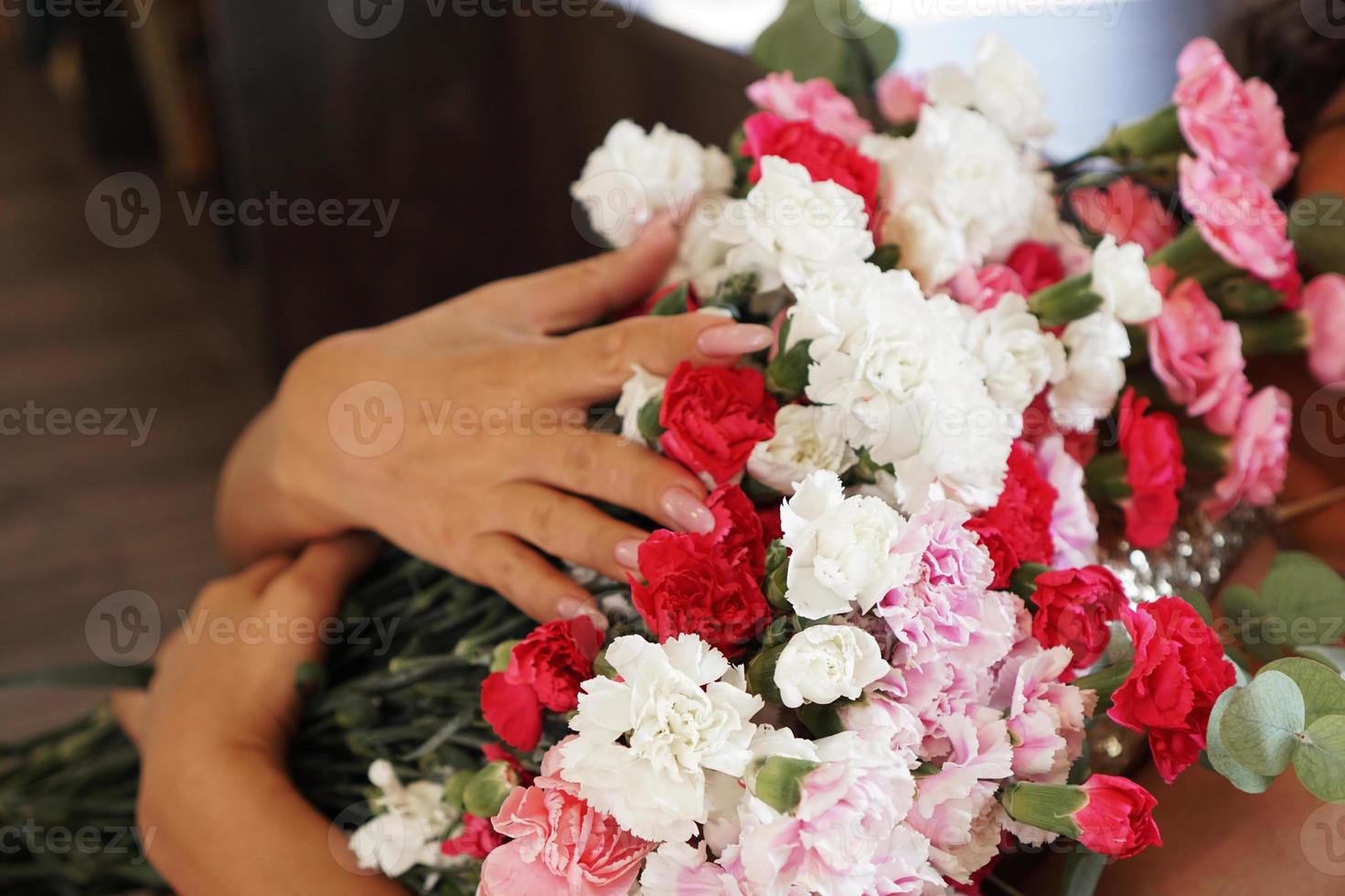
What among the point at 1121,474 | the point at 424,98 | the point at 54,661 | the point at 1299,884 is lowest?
the point at 54,661

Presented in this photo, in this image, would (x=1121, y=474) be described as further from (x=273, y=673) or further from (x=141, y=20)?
(x=141, y=20)

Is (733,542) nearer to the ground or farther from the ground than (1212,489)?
farther from the ground

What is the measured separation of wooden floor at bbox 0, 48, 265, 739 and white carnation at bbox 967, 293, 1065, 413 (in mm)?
1599

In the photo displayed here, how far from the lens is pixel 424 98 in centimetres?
168

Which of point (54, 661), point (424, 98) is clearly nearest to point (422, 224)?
point (424, 98)

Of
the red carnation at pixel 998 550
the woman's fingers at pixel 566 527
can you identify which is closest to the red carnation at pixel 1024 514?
the red carnation at pixel 998 550

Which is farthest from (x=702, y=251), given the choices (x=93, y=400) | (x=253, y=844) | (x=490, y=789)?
(x=93, y=400)

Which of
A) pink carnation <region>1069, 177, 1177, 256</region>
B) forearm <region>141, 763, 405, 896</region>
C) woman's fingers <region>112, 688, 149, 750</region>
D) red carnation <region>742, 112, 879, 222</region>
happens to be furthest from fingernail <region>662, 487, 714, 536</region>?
woman's fingers <region>112, 688, 149, 750</region>

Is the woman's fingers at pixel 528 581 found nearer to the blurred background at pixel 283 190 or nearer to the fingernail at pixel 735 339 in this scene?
the fingernail at pixel 735 339

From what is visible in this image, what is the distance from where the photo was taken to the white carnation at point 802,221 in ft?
2.03

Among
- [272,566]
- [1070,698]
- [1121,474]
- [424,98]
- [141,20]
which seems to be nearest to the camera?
[1070,698]

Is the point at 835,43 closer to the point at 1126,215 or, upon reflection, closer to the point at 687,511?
the point at 1126,215

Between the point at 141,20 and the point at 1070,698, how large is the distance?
2439mm

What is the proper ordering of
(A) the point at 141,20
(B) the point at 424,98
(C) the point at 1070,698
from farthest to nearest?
(A) the point at 141,20 → (B) the point at 424,98 → (C) the point at 1070,698
